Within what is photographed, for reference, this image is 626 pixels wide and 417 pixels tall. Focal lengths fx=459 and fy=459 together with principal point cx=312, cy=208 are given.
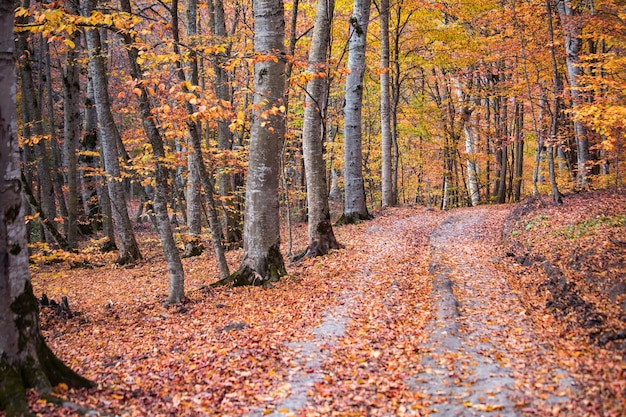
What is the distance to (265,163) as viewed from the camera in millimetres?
8773

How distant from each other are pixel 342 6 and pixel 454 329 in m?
16.1

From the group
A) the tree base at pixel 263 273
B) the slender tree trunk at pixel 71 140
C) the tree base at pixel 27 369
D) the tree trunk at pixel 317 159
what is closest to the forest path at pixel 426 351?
the tree base at pixel 263 273

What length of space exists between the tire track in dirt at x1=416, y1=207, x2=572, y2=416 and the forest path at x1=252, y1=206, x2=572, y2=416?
1 cm

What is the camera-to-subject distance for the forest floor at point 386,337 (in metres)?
4.53

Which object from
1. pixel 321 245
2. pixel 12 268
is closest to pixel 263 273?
pixel 321 245

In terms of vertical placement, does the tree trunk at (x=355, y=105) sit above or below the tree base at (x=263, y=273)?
above

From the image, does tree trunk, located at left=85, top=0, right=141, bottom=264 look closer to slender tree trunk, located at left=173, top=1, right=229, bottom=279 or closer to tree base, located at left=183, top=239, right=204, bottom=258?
tree base, located at left=183, top=239, right=204, bottom=258

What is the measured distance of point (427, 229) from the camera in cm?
1429

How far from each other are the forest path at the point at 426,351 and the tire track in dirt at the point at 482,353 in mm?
11

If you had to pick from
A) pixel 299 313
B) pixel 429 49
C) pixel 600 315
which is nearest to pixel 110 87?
pixel 429 49

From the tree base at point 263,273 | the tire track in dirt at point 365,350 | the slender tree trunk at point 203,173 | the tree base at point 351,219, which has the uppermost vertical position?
the slender tree trunk at point 203,173

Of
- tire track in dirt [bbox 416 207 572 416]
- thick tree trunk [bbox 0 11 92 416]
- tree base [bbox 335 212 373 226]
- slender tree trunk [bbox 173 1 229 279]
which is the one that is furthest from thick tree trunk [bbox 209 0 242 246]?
thick tree trunk [bbox 0 11 92 416]

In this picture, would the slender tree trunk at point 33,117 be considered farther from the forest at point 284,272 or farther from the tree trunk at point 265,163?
the tree trunk at point 265,163

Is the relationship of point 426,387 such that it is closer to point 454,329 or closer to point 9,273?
point 454,329
